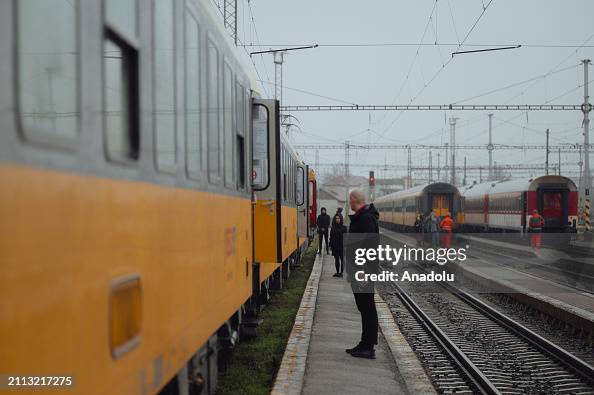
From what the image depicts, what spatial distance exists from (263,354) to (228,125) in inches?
153

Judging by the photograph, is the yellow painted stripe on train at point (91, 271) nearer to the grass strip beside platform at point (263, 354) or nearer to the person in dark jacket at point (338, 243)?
the grass strip beside platform at point (263, 354)

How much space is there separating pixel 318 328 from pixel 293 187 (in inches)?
227

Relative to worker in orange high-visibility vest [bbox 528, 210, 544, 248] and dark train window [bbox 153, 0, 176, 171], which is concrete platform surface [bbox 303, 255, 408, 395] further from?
worker in orange high-visibility vest [bbox 528, 210, 544, 248]

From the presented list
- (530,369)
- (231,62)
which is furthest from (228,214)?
(530,369)

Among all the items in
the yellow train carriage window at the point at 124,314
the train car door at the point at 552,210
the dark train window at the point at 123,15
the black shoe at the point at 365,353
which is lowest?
the black shoe at the point at 365,353

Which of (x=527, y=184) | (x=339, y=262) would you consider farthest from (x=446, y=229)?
(x=527, y=184)

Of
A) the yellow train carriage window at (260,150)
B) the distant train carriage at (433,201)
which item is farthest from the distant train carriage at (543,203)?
the yellow train carriage window at (260,150)

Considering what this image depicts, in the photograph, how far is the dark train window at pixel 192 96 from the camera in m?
4.50

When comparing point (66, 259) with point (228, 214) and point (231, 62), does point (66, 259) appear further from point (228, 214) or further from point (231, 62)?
point (231, 62)

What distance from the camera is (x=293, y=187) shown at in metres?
16.5

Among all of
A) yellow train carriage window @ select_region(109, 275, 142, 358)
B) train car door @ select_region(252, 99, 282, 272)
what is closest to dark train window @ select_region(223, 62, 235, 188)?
train car door @ select_region(252, 99, 282, 272)

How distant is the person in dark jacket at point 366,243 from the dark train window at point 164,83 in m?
4.46

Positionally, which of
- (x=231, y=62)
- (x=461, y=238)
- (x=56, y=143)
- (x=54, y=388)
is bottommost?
(x=461, y=238)

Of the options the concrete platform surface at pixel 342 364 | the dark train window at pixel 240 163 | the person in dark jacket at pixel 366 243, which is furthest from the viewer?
the person in dark jacket at pixel 366 243
